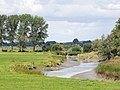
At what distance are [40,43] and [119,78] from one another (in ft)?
438

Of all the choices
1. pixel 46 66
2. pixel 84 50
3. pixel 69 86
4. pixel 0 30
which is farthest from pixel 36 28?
pixel 69 86

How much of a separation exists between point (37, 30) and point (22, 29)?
805 centimetres

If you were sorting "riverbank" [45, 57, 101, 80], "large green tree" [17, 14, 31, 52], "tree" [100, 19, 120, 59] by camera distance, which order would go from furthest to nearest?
1. "large green tree" [17, 14, 31, 52]
2. "tree" [100, 19, 120, 59]
3. "riverbank" [45, 57, 101, 80]

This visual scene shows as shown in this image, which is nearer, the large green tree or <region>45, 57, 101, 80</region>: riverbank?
<region>45, 57, 101, 80</region>: riverbank

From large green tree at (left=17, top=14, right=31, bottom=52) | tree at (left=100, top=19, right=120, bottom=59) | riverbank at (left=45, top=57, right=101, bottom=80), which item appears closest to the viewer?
riverbank at (left=45, top=57, right=101, bottom=80)

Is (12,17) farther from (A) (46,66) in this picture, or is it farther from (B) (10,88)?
(B) (10,88)

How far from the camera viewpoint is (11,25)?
181 metres

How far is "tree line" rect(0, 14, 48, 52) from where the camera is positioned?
587ft

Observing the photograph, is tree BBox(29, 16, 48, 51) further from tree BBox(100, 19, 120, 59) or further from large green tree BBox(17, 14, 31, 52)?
tree BBox(100, 19, 120, 59)

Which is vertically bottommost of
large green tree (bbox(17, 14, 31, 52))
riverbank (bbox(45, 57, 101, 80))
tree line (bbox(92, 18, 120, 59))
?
riverbank (bbox(45, 57, 101, 80))

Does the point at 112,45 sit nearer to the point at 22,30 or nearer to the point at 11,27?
the point at 22,30

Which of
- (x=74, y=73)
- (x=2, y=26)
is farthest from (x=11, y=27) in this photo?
(x=74, y=73)

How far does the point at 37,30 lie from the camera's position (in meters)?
184

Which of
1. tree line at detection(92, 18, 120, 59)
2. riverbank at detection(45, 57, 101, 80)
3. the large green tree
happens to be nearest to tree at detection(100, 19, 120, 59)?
tree line at detection(92, 18, 120, 59)
